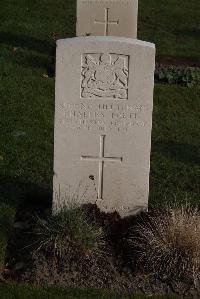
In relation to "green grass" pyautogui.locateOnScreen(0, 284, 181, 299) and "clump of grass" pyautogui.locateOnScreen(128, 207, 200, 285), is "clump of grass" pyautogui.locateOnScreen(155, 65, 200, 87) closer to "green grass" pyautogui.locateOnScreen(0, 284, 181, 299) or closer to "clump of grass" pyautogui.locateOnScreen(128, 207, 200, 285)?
"clump of grass" pyautogui.locateOnScreen(128, 207, 200, 285)

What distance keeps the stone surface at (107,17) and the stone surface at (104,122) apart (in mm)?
5652

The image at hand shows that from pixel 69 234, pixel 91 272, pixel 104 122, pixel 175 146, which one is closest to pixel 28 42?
pixel 175 146

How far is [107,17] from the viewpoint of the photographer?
12.0m

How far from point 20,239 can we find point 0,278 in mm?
718

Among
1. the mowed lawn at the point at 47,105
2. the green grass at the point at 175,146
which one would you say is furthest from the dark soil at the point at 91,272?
the green grass at the point at 175,146

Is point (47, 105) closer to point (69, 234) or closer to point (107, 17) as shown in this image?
point (107, 17)

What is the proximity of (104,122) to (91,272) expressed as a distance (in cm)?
143

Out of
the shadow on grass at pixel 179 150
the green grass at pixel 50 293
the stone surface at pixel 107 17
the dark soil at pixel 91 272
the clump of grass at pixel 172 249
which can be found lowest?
the green grass at pixel 50 293

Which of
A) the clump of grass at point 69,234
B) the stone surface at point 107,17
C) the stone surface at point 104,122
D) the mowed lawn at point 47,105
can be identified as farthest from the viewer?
the stone surface at point 107,17

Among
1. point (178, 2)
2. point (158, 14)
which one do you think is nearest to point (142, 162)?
point (158, 14)

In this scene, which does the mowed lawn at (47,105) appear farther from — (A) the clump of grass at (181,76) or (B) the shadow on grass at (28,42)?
(A) the clump of grass at (181,76)

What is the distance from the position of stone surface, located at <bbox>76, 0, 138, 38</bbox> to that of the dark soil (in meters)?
6.41

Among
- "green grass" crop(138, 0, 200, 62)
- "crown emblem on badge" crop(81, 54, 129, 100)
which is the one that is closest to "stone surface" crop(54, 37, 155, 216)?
"crown emblem on badge" crop(81, 54, 129, 100)

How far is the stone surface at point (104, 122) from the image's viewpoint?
6.25 m
